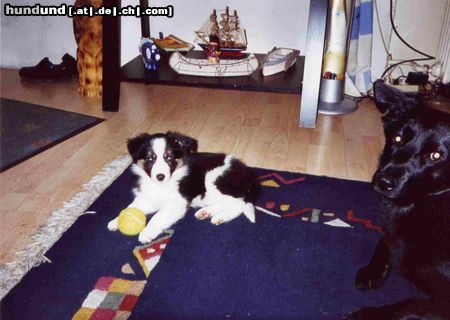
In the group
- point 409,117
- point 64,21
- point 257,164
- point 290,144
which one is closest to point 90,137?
point 257,164

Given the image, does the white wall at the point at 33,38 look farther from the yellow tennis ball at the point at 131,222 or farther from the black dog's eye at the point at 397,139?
the black dog's eye at the point at 397,139

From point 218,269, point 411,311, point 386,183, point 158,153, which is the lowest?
point 218,269

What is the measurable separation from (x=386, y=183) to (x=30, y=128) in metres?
2.50

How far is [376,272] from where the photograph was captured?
1712mm

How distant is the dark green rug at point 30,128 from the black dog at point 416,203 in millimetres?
2148

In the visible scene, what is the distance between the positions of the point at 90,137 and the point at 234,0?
183 centimetres

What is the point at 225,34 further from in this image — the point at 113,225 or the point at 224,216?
the point at 113,225

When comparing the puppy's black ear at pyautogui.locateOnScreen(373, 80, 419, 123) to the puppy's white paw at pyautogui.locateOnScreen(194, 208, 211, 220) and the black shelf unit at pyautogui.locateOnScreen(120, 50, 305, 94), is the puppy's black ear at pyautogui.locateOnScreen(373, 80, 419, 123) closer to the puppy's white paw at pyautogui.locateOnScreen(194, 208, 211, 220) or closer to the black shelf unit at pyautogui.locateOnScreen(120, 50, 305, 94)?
the puppy's white paw at pyautogui.locateOnScreen(194, 208, 211, 220)

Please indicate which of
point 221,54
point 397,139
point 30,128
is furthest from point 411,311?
point 30,128

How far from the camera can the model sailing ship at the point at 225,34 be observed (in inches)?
137

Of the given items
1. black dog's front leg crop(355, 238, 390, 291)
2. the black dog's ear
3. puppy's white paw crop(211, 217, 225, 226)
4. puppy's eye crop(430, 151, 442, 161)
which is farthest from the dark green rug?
puppy's eye crop(430, 151, 442, 161)

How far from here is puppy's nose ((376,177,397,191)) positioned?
154 cm

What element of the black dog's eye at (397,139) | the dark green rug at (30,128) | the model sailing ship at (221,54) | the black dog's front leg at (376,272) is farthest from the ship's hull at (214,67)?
the black dog's front leg at (376,272)

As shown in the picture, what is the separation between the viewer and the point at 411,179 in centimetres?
153
